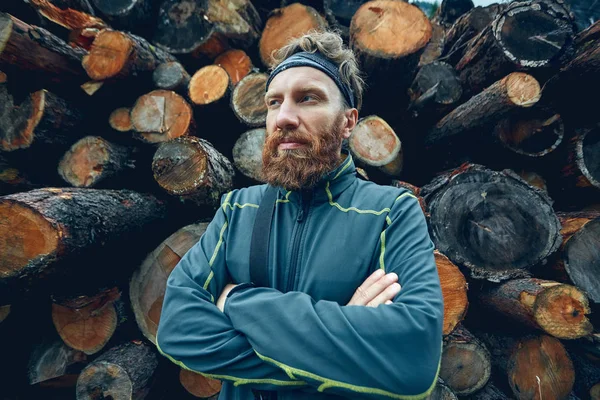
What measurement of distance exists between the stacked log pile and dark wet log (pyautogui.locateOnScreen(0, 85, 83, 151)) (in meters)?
0.02

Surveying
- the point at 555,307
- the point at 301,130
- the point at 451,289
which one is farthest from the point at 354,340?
the point at 555,307

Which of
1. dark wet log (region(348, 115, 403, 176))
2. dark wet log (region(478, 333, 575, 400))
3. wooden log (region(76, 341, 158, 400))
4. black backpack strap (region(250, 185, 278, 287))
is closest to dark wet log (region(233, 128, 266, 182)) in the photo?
dark wet log (region(348, 115, 403, 176))

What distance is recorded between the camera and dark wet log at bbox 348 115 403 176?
9.86ft

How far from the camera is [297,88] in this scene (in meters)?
1.66

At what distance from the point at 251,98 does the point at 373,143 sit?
52.7 inches

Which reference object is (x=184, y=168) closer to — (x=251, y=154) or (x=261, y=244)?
(x=251, y=154)

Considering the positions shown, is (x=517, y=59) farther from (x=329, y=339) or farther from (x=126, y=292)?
(x=126, y=292)

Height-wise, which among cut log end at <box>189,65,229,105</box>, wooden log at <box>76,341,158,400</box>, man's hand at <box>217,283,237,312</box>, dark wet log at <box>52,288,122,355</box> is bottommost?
wooden log at <box>76,341,158,400</box>

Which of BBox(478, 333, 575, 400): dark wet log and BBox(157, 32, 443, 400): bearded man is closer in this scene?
BBox(157, 32, 443, 400): bearded man

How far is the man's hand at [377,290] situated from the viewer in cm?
Answer: 126

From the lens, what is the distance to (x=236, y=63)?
3729 millimetres

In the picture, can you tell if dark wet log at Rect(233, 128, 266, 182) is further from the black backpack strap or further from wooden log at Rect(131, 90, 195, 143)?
the black backpack strap

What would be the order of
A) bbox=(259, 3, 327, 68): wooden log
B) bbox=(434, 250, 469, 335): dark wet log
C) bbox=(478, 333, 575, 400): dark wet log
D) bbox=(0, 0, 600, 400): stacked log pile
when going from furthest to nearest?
bbox=(259, 3, 327, 68): wooden log < bbox=(478, 333, 575, 400): dark wet log < bbox=(0, 0, 600, 400): stacked log pile < bbox=(434, 250, 469, 335): dark wet log

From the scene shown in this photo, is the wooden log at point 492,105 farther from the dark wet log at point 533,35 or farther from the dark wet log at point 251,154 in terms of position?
the dark wet log at point 251,154
